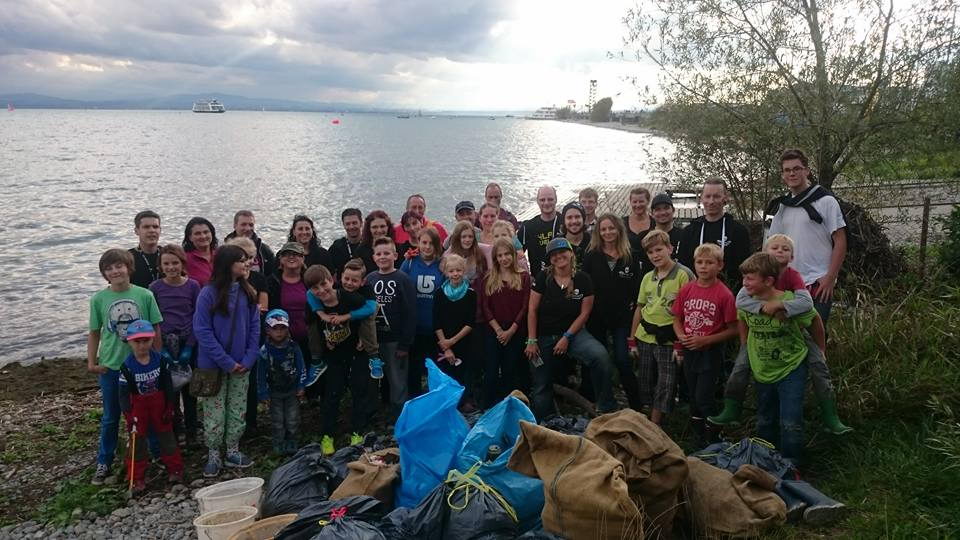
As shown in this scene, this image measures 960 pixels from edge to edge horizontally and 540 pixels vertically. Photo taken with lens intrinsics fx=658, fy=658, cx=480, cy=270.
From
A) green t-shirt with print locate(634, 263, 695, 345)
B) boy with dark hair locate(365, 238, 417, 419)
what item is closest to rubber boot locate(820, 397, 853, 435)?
green t-shirt with print locate(634, 263, 695, 345)

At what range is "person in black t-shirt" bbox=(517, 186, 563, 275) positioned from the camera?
25.2 feet

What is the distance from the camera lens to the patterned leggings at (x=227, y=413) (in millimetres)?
5988

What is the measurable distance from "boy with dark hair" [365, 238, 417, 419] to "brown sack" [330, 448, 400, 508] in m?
1.82

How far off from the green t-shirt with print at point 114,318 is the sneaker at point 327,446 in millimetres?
1899

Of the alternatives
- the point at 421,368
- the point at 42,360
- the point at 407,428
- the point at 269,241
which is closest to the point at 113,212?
the point at 269,241

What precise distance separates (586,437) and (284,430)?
333 centimetres

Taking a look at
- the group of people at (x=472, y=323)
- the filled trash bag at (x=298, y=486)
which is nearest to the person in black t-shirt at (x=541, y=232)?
the group of people at (x=472, y=323)

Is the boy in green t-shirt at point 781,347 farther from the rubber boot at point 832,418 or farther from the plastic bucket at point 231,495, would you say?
the plastic bucket at point 231,495

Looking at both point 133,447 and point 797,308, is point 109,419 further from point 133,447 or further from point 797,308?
point 797,308

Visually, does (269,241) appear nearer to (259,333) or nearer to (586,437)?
(259,333)

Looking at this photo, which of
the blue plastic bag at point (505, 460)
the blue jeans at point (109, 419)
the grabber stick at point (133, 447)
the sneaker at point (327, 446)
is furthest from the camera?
the sneaker at point (327, 446)

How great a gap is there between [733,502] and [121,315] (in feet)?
16.8

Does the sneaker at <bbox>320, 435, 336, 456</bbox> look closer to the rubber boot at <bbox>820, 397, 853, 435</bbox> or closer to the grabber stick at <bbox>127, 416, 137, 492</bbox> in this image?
the grabber stick at <bbox>127, 416, 137, 492</bbox>

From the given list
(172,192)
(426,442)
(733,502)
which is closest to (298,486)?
(426,442)
